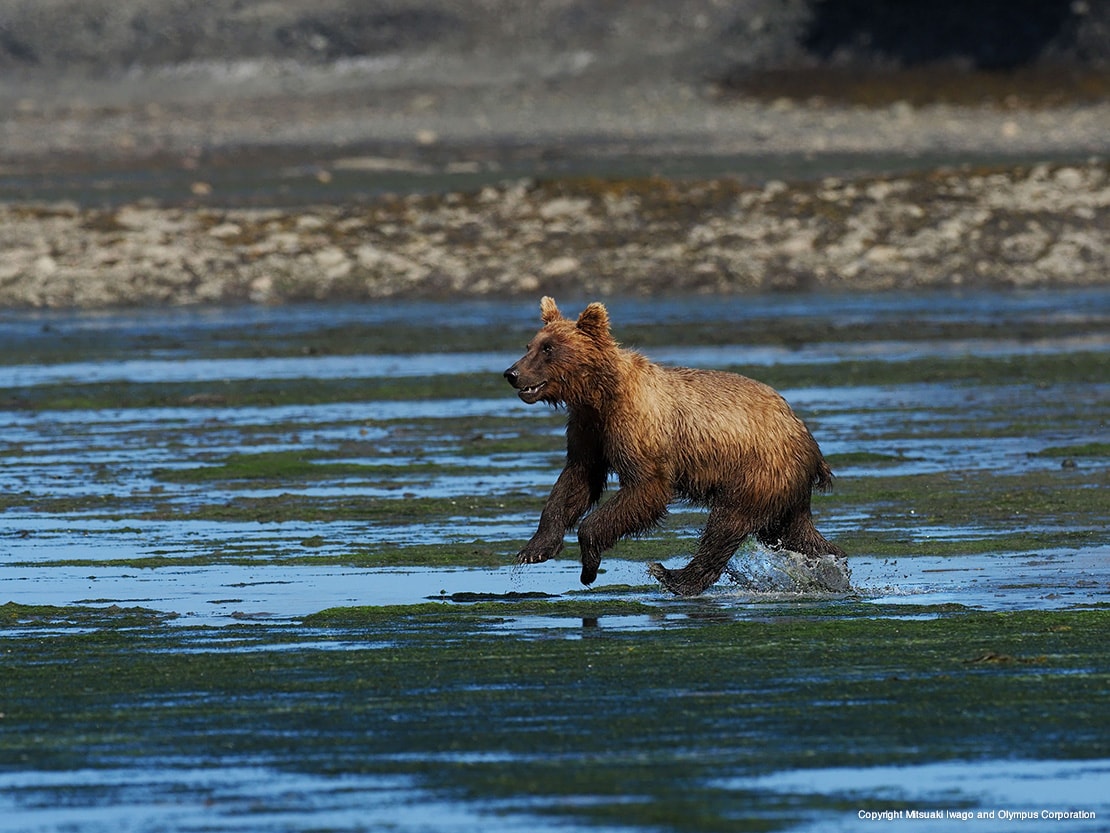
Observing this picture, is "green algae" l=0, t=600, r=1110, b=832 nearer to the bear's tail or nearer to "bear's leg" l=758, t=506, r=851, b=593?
"bear's leg" l=758, t=506, r=851, b=593

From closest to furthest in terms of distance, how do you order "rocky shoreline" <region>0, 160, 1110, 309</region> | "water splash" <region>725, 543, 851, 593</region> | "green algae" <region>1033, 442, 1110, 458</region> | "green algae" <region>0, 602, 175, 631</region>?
"green algae" <region>0, 602, 175, 631</region>, "water splash" <region>725, 543, 851, 593</region>, "green algae" <region>1033, 442, 1110, 458</region>, "rocky shoreline" <region>0, 160, 1110, 309</region>

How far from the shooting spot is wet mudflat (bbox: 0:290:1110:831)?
6.94 meters

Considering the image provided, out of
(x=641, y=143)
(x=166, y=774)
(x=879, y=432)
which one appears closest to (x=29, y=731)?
(x=166, y=774)

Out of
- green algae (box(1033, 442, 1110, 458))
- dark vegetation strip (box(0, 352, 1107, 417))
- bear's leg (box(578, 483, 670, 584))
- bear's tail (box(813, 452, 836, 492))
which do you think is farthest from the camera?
dark vegetation strip (box(0, 352, 1107, 417))

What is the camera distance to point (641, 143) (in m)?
51.6

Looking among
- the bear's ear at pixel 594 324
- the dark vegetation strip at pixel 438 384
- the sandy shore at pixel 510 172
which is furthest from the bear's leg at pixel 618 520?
the sandy shore at pixel 510 172

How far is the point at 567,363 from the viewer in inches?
444

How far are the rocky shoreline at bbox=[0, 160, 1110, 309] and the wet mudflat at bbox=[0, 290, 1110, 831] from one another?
902cm

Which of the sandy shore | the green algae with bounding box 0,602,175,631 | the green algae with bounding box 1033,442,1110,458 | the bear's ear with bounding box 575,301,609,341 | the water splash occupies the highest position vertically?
the bear's ear with bounding box 575,301,609,341

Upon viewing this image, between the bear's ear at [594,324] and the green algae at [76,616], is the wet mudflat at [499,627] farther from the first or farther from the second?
the bear's ear at [594,324]

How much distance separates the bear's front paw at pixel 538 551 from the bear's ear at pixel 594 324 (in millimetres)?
968

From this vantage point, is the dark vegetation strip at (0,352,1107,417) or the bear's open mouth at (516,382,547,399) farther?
the dark vegetation strip at (0,352,1107,417)

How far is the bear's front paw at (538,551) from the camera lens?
11266 mm

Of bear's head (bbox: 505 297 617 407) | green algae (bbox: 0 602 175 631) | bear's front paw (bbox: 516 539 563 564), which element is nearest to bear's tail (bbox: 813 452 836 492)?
bear's head (bbox: 505 297 617 407)
